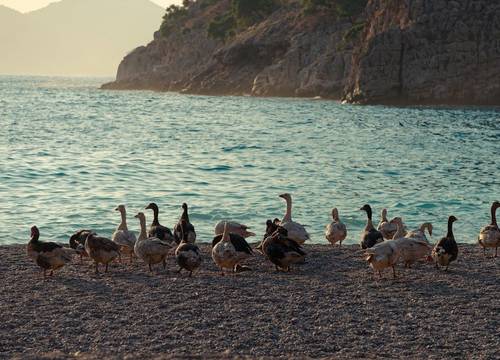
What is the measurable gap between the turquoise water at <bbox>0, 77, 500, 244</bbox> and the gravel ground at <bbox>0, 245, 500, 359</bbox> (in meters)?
8.67

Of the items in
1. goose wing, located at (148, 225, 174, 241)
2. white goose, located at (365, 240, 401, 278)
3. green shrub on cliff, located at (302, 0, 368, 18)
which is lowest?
goose wing, located at (148, 225, 174, 241)

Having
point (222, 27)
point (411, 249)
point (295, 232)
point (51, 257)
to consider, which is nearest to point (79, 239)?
point (51, 257)

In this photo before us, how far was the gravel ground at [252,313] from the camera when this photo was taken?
1322 centimetres

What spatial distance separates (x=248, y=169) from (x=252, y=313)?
34297mm

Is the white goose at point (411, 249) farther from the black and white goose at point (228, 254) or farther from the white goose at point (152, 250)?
the white goose at point (152, 250)

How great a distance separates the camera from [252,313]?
601 inches

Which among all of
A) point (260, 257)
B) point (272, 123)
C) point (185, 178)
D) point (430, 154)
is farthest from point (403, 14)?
point (260, 257)

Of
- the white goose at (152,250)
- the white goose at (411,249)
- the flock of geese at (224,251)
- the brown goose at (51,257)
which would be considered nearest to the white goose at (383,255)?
the flock of geese at (224,251)

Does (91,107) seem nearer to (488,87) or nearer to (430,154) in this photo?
(488,87)

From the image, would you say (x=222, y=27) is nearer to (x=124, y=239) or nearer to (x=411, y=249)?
(x=124, y=239)

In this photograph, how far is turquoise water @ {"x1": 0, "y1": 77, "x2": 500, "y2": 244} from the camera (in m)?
32.2

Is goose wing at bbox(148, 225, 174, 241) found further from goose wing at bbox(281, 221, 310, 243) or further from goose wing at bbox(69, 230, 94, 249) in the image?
goose wing at bbox(281, 221, 310, 243)

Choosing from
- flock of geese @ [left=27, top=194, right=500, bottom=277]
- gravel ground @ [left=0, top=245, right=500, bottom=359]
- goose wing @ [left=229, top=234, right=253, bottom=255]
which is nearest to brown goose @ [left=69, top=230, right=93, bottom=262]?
flock of geese @ [left=27, top=194, right=500, bottom=277]

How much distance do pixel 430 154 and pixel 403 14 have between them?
69.0 metres
